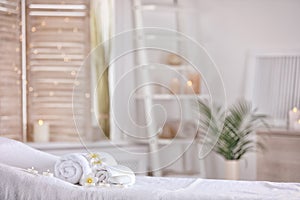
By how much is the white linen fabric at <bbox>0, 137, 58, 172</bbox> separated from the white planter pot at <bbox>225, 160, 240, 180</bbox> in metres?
1.67

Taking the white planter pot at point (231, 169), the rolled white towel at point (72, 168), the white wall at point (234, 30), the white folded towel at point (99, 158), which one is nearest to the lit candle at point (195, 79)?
the white wall at point (234, 30)

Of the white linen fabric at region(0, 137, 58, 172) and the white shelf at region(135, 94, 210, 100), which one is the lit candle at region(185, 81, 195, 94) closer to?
the white shelf at region(135, 94, 210, 100)

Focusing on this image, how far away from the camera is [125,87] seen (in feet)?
15.6

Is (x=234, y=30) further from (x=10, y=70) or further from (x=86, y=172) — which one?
(x=86, y=172)

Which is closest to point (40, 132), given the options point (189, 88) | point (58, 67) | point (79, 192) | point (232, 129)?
point (58, 67)

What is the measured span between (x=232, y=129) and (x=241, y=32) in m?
0.77

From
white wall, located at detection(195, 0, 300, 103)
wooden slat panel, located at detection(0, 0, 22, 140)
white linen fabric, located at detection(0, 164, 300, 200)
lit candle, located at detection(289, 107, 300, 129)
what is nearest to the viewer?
white linen fabric, located at detection(0, 164, 300, 200)

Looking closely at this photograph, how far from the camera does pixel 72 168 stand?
288cm

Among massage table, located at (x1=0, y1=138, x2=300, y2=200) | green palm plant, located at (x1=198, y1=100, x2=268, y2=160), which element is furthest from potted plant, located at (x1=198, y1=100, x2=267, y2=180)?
massage table, located at (x1=0, y1=138, x2=300, y2=200)

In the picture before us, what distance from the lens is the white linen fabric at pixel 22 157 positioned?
119 inches

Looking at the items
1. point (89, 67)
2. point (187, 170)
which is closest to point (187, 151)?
point (187, 170)

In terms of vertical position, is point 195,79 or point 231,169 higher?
point 195,79

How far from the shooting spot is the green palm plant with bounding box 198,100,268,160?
4453 millimetres

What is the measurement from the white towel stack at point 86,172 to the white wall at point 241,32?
197cm
